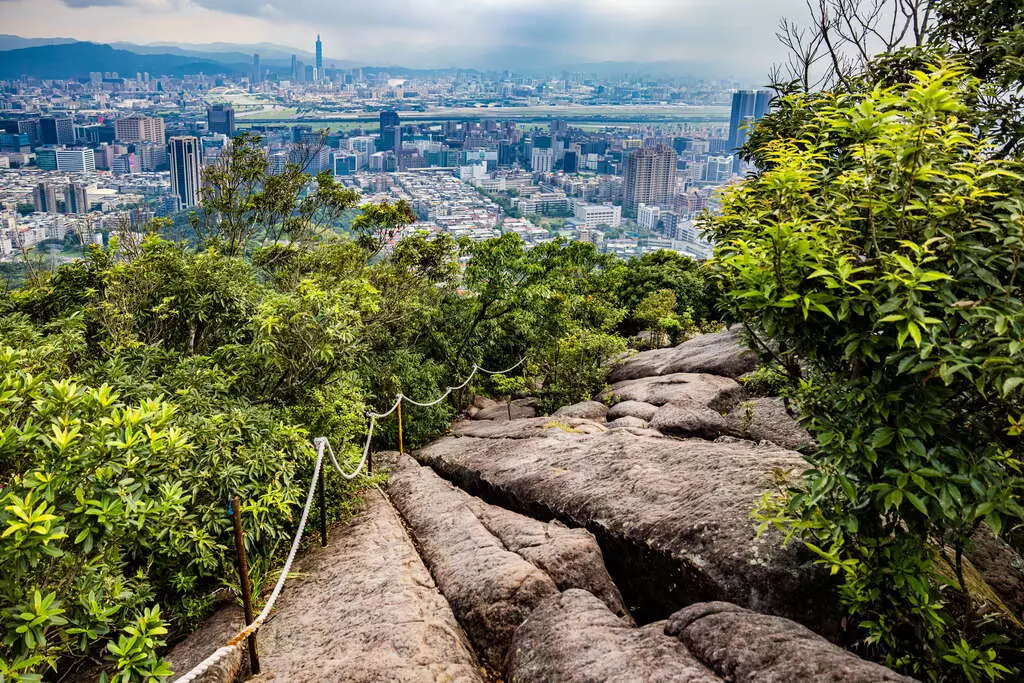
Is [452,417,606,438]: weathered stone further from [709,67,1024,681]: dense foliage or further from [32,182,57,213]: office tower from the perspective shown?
[32,182,57,213]: office tower

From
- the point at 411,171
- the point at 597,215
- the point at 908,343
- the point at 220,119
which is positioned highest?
the point at 220,119

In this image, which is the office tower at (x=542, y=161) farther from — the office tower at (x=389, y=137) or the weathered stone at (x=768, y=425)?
the weathered stone at (x=768, y=425)

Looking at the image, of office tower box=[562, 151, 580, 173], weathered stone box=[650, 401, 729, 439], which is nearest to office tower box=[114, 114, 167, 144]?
office tower box=[562, 151, 580, 173]

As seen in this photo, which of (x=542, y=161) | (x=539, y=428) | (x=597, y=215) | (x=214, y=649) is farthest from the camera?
(x=542, y=161)

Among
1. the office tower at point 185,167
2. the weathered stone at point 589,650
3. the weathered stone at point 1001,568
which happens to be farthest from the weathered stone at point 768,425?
the office tower at point 185,167

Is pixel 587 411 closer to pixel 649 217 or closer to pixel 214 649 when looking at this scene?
pixel 214 649

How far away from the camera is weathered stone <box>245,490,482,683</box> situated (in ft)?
13.2

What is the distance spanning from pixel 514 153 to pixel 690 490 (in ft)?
668

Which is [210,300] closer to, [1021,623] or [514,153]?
[1021,623]

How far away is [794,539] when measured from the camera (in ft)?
14.7

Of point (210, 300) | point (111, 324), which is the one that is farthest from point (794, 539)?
point (111, 324)

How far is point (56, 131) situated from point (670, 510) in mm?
175594

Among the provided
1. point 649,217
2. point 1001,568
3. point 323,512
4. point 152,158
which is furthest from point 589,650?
point 152,158

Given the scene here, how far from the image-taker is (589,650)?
152 inches
